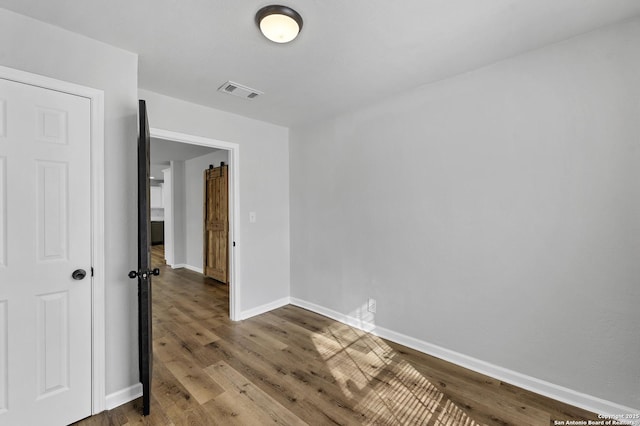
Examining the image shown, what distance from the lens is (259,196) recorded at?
372cm

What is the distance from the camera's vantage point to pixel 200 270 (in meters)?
6.27

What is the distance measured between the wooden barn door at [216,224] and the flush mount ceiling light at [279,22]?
3825 mm

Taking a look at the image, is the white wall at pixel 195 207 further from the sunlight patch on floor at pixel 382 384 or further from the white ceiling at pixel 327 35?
the sunlight patch on floor at pixel 382 384

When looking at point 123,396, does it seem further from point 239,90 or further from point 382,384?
point 239,90

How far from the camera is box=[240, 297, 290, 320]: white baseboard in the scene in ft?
11.6

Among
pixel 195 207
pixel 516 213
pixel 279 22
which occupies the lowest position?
pixel 516 213

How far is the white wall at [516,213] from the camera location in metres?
1.84

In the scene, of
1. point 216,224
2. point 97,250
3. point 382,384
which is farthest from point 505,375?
point 216,224

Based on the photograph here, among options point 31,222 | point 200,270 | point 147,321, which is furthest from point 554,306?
point 200,270

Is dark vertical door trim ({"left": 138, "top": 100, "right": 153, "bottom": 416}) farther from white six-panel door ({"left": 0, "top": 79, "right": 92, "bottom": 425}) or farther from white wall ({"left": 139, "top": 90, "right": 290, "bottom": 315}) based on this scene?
white wall ({"left": 139, "top": 90, "right": 290, "bottom": 315})

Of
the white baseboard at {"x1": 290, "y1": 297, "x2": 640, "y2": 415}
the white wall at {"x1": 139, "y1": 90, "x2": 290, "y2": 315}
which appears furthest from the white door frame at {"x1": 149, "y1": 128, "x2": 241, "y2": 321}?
the white baseboard at {"x1": 290, "y1": 297, "x2": 640, "y2": 415}

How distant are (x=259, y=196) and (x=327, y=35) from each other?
2.25 metres

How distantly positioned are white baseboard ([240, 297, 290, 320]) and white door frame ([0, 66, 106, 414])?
66.1 inches

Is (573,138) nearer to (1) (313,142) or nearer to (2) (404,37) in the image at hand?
(2) (404,37)
